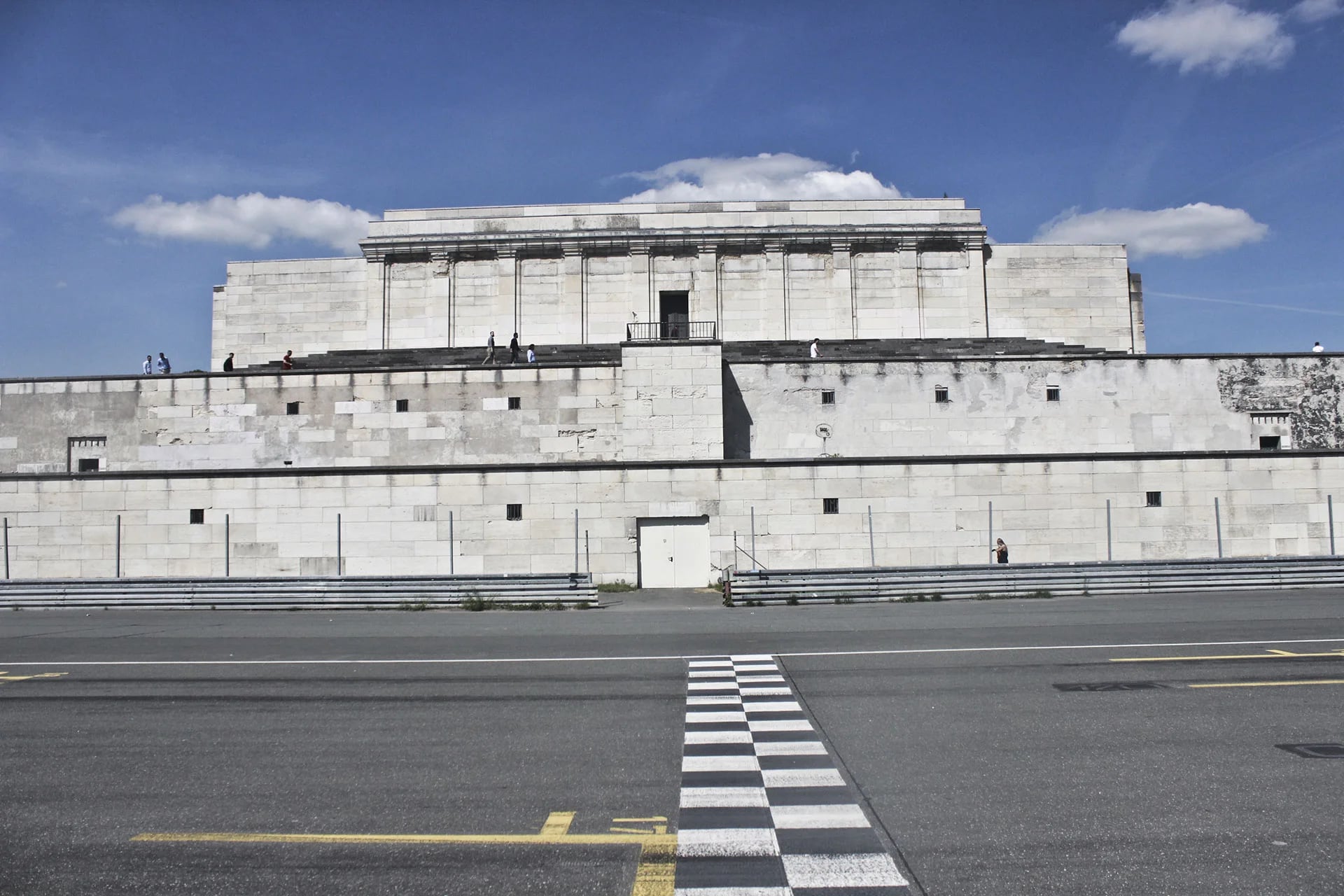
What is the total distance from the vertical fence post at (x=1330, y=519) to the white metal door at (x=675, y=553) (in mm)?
19744

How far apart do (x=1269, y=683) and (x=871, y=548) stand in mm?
16639

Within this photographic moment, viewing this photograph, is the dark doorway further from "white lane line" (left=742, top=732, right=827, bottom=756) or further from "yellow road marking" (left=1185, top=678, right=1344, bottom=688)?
"white lane line" (left=742, top=732, right=827, bottom=756)

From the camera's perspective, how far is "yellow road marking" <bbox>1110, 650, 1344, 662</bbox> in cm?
1449

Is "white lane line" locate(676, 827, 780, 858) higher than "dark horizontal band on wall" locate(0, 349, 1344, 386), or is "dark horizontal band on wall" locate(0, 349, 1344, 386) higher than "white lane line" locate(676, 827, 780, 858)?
"dark horizontal band on wall" locate(0, 349, 1344, 386)

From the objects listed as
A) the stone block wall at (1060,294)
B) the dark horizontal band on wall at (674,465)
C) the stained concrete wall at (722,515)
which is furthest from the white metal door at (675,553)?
the stone block wall at (1060,294)

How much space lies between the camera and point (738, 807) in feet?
25.0

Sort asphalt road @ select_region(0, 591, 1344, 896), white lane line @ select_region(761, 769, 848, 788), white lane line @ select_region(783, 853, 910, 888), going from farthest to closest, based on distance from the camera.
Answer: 1. white lane line @ select_region(761, 769, 848, 788)
2. asphalt road @ select_region(0, 591, 1344, 896)
3. white lane line @ select_region(783, 853, 910, 888)

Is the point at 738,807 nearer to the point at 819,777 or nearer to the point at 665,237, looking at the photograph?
the point at 819,777

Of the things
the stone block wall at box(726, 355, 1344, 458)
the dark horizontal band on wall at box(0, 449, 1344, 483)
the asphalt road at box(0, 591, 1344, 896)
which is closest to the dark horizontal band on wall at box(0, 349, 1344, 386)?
the stone block wall at box(726, 355, 1344, 458)

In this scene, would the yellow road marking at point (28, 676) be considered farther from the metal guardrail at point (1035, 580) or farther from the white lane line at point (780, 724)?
the metal guardrail at point (1035, 580)

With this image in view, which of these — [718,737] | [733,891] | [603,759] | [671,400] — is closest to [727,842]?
[733,891]

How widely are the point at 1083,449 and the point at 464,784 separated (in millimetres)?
33149

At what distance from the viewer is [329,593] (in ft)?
84.0

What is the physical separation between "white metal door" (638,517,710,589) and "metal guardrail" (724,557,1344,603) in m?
3.83
